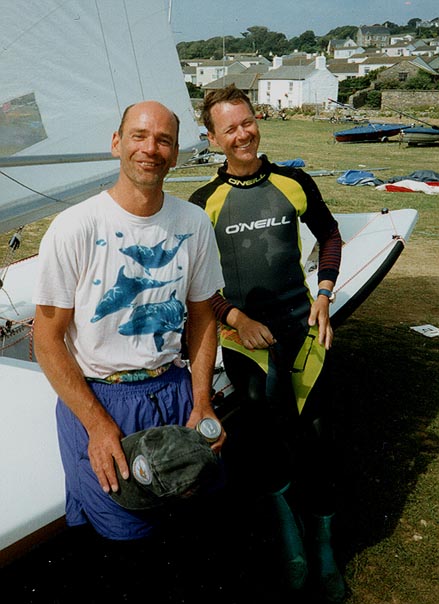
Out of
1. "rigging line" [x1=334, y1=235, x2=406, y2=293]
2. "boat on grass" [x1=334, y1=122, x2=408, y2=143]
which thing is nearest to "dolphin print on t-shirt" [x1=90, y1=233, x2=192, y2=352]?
"rigging line" [x1=334, y1=235, x2=406, y2=293]

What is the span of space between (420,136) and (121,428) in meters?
19.6

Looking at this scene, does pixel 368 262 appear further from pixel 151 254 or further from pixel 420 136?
pixel 420 136

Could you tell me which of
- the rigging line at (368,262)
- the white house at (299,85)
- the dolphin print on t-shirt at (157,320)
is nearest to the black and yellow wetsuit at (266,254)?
the dolphin print on t-shirt at (157,320)

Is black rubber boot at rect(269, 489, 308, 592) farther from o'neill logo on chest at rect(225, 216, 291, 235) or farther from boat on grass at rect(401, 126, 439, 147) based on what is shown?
boat on grass at rect(401, 126, 439, 147)

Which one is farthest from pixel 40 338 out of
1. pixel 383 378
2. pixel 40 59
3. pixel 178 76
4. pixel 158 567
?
pixel 178 76

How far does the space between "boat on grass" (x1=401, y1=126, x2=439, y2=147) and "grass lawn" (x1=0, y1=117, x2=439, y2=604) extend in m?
13.7

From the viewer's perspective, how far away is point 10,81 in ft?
10.6

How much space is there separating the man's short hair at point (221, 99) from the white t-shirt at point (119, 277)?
62 centimetres

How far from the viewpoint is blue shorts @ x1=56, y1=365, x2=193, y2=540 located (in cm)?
161

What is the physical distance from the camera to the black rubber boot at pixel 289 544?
2180 mm

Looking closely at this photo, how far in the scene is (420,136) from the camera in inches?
760

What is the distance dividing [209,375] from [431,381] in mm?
2404

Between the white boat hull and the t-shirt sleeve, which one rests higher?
the t-shirt sleeve

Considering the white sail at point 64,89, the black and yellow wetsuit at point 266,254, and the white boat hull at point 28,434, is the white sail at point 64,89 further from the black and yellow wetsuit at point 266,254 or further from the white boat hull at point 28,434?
the black and yellow wetsuit at point 266,254
